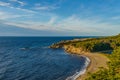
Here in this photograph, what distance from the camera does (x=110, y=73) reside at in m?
49.4

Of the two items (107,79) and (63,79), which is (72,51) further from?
(107,79)

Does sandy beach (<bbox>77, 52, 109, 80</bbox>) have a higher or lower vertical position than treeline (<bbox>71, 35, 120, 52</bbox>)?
lower

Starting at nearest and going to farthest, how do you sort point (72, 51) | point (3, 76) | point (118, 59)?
point (118, 59) → point (3, 76) → point (72, 51)

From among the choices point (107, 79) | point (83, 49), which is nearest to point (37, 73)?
point (107, 79)

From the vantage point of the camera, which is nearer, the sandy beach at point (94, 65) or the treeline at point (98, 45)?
the sandy beach at point (94, 65)

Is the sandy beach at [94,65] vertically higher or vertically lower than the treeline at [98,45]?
lower

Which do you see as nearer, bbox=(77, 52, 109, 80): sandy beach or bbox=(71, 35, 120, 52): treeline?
bbox=(77, 52, 109, 80): sandy beach

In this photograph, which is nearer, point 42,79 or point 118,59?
point 118,59

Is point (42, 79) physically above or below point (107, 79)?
below

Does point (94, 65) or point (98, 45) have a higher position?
point (98, 45)

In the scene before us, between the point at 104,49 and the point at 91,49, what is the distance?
13.6 m

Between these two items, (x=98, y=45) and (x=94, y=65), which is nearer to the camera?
(x=94, y=65)

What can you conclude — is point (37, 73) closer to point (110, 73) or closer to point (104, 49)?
point (110, 73)

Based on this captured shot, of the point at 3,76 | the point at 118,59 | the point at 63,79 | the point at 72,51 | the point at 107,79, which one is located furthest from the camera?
the point at 72,51
